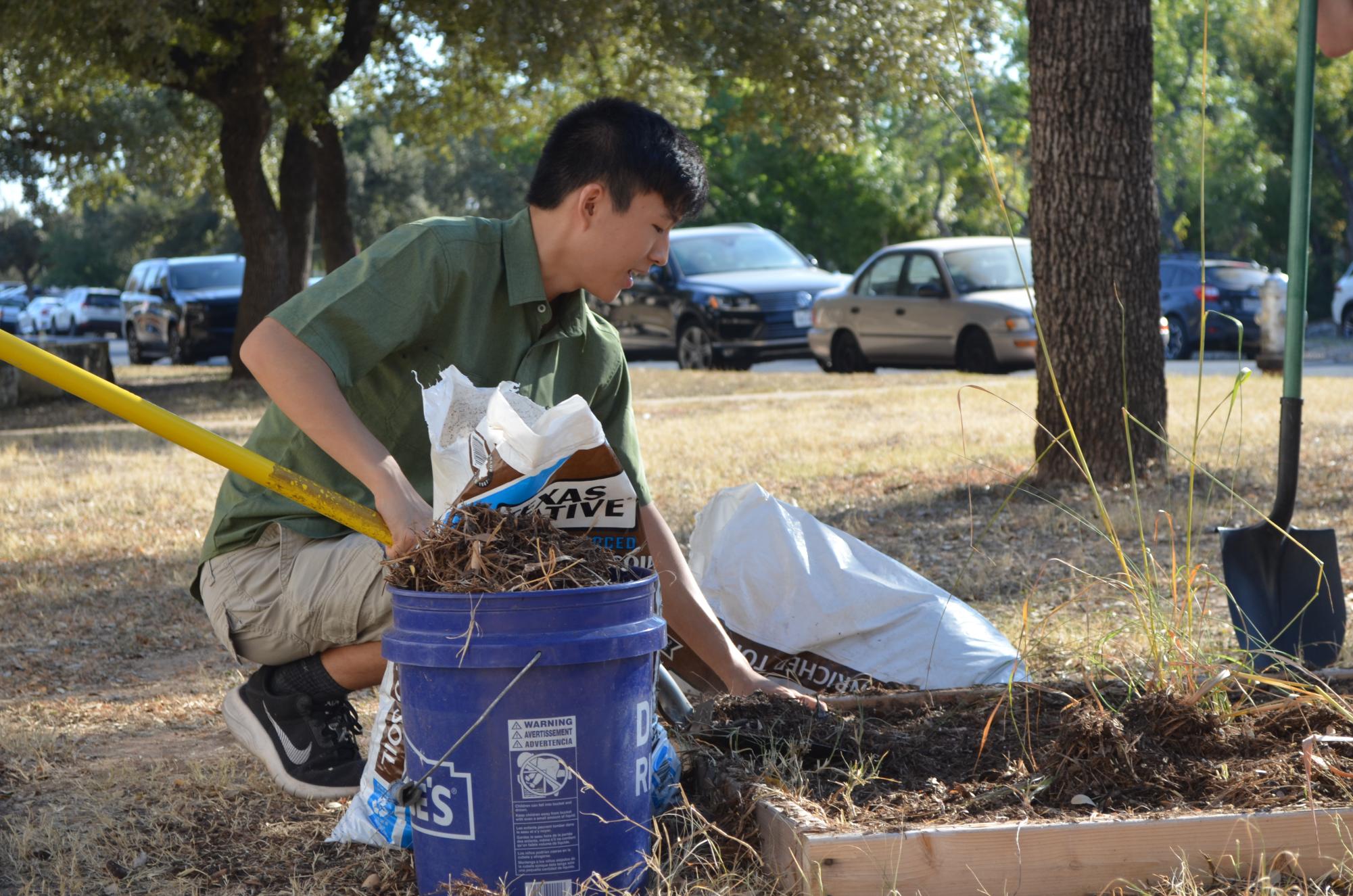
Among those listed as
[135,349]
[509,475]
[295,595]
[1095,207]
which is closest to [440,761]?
[509,475]

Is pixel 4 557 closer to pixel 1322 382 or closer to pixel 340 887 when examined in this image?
pixel 340 887

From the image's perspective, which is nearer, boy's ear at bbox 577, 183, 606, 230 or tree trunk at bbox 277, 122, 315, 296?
boy's ear at bbox 577, 183, 606, 230

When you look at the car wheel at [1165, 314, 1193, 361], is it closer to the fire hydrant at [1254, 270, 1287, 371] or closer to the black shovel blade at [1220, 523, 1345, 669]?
the fire hydrant at [1254, 270, 1287, 371]

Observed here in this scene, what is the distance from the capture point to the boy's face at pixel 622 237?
2.63 meters

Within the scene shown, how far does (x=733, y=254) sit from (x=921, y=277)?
8.25 feet

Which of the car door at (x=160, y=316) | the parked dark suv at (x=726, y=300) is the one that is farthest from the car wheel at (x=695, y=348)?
the car door at (x=160, y=316)

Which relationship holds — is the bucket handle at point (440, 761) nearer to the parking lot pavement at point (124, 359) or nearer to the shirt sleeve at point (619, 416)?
the shirt sleeve at point (619, 416)

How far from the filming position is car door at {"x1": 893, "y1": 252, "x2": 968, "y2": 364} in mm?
13352

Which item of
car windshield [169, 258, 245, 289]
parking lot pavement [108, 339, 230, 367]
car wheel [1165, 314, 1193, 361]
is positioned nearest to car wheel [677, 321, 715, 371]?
car wheel [1165, 314, 1193, 361]

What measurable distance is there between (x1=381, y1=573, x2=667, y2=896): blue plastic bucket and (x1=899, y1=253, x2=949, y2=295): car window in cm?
1175

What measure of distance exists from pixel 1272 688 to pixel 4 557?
16.3ft

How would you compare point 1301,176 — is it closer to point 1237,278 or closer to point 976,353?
point 976,353

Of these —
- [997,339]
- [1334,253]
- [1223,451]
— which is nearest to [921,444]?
[1223,451]

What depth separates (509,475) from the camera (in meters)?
2.13
